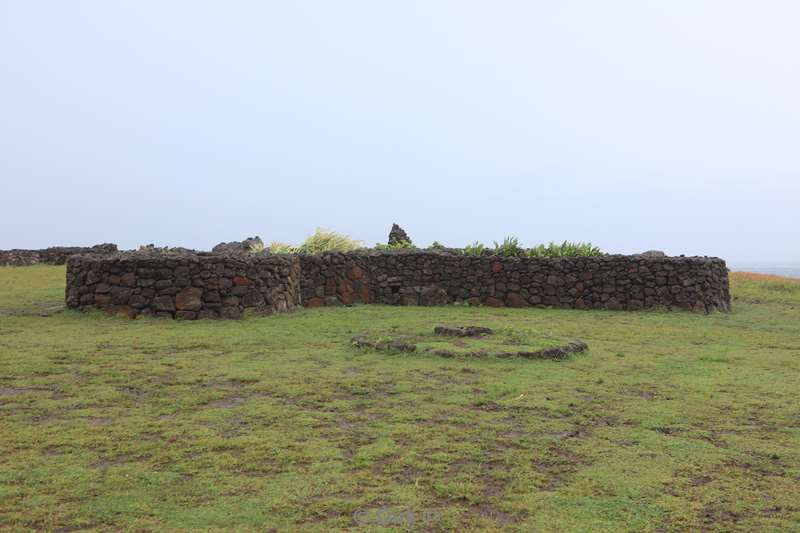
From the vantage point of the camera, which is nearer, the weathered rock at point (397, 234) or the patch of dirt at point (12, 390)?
the patch of dirt at point (12, 390)

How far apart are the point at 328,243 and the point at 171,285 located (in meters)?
6.49

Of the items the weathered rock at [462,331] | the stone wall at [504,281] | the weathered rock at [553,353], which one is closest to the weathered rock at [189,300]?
the stone wall at [504,281]

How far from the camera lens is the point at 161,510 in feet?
13.5

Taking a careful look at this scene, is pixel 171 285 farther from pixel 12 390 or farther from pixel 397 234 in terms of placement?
pixel 397 234

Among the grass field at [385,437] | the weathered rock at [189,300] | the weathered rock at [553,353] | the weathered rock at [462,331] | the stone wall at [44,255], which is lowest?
the grass field at [385,437]

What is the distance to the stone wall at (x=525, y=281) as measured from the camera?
1669 cm

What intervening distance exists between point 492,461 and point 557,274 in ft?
41.8

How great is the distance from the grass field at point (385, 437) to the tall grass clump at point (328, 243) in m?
7.87

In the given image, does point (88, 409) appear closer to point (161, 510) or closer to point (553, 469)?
point (161, 510)

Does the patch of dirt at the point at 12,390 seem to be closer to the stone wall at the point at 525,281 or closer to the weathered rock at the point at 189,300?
the weathered rock at the point at 189,300

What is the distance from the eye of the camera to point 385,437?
18.3 ft

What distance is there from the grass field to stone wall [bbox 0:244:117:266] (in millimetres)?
18920

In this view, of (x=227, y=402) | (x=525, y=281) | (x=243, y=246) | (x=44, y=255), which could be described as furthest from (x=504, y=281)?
(x=44, y=255)

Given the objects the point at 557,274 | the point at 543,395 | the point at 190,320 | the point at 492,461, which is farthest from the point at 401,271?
the point at 492,461
